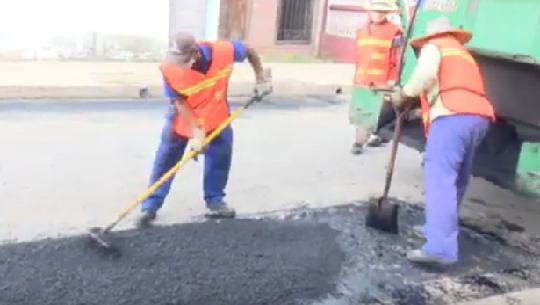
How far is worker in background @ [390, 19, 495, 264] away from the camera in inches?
190

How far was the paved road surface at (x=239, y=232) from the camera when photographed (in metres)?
4.42

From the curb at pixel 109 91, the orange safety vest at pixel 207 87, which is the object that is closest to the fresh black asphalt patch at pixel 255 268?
the orange safety vest at pixel 207 87

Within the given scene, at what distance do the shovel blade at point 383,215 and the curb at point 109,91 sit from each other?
535 centimetres

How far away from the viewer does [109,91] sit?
10.2 meters

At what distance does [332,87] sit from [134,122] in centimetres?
417

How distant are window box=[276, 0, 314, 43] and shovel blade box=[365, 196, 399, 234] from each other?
931cm

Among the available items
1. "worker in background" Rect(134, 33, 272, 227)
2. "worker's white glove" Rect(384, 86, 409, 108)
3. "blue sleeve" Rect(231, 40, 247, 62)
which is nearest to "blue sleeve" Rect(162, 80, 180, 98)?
"worker in background" Rect(134, 33, 272, 227)

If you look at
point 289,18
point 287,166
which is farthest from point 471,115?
point 289,18

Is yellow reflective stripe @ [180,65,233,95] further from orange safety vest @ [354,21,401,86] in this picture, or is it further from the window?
the window

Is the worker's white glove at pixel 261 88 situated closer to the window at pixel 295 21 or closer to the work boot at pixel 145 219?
the work boot at pixel 145 219

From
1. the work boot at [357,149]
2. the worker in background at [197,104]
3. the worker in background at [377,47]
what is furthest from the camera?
the work boot at [357,149]

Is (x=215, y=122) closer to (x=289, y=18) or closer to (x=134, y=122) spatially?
(x=134, y=122)

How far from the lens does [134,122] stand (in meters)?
8.53

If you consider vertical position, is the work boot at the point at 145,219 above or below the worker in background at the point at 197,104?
below
